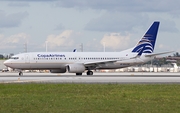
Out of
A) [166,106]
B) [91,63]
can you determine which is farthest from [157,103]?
[91,63]

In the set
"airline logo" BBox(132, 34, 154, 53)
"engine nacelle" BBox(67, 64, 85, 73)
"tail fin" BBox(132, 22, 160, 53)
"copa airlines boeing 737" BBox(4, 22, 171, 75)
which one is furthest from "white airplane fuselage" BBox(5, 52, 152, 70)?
"tail fin" BBox(132, 22, 160, 53)

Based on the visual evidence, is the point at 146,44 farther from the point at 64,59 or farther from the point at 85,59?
the point at 64,59

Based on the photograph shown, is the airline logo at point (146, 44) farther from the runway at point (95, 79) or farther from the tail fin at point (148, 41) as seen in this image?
the runway at point (95, 79)

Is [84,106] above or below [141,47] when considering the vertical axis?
below

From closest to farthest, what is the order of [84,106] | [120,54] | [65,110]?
[65,110] → [84,106] → [120,54]

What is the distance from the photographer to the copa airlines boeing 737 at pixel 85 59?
6701cm

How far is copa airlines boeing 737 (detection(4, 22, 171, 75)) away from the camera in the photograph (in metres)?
67.0

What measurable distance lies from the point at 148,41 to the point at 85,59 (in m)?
11.5

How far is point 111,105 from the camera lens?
74.4ft

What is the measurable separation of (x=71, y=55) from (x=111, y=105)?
4678 centimetres

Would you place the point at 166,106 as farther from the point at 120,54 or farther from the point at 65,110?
the point at 120,54

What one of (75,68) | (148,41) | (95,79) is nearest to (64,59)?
(75,68)

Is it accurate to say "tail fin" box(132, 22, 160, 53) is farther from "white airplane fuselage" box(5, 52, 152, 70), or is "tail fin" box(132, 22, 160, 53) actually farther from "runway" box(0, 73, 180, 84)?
"runway" box(0, 73, 180, 84)

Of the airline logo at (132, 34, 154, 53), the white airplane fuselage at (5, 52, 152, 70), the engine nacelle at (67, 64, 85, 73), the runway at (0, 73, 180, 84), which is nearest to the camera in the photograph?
the runway at (0, 73, 180, 84)
